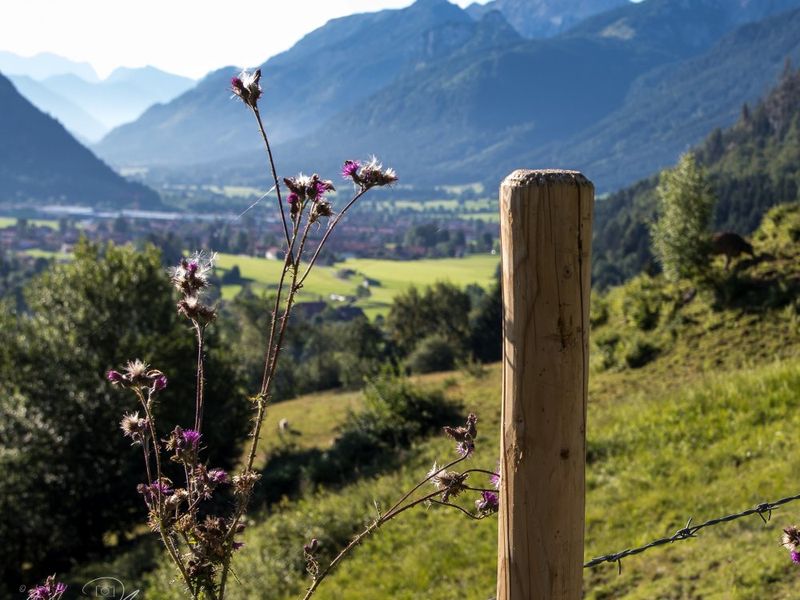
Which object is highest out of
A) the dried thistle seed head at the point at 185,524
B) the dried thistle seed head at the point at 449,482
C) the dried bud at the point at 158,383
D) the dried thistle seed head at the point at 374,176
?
the dried thistle seed head at the point at 374,176

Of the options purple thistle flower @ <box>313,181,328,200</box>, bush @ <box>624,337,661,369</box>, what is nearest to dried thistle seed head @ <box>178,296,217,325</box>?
purple thistle flower @ <box>313,181,328,200</box>

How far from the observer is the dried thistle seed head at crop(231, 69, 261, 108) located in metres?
1.66

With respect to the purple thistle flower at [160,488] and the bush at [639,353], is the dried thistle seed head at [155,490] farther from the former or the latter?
the bush at [639,353]

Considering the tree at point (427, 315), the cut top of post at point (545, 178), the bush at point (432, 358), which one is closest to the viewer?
the cut top of post at point (545, 178)

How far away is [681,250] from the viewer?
15562mm

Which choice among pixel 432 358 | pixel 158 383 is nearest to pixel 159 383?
pixel 158 383

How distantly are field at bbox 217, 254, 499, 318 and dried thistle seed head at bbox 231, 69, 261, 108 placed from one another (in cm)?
6018

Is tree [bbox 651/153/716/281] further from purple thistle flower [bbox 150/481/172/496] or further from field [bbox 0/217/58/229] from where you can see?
field [bbox 0/217/58/229]

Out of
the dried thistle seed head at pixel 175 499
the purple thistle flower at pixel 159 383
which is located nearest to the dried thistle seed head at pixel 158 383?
the purple thistle flower at pixel 159 383

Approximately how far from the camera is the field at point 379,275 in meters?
68.6

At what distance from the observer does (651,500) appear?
23.6ft

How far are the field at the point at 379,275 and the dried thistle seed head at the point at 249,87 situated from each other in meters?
60.2

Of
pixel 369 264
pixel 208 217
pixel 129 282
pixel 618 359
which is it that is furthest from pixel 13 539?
pixel 208 217

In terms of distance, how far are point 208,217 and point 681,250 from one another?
14638cm
